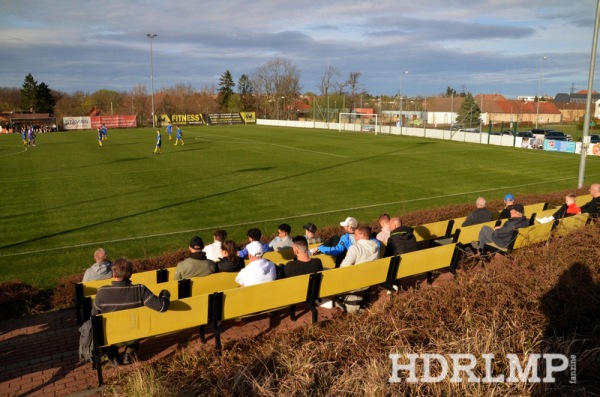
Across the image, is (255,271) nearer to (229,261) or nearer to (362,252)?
(229,261)

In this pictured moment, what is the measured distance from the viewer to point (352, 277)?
6.82 m

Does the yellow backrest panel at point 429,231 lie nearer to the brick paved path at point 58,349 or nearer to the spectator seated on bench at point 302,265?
the brick paved path at point 58,349

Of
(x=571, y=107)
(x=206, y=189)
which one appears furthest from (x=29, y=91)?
(x=571, y=107)

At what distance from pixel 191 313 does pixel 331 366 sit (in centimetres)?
A: 201

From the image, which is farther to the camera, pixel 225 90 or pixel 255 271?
pixel 225 90

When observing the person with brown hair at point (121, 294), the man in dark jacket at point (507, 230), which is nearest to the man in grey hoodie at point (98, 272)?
the person with brown hair at point (121, 294)

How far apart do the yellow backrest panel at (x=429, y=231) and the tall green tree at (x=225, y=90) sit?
4175 inches

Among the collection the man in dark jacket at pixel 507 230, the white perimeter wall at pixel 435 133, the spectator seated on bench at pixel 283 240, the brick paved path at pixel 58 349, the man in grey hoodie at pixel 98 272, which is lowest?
the brick paved path at pixel 58 349

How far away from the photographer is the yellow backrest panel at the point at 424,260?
24.3 feet

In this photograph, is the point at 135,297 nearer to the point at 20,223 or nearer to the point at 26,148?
the point at 20,223

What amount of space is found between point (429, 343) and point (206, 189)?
16.7 metres

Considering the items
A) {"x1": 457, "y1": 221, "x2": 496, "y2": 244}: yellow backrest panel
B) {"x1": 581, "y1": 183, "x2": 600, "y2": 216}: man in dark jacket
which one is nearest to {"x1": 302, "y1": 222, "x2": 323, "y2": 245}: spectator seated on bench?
{"x1": 457, "y1": 221, "x2": 496, "y2": 244}: yellow backrest panel

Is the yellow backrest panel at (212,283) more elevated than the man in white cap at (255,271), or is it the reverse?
the man in white cap at (255,271)

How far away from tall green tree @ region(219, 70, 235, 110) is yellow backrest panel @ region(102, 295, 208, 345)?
361ft
